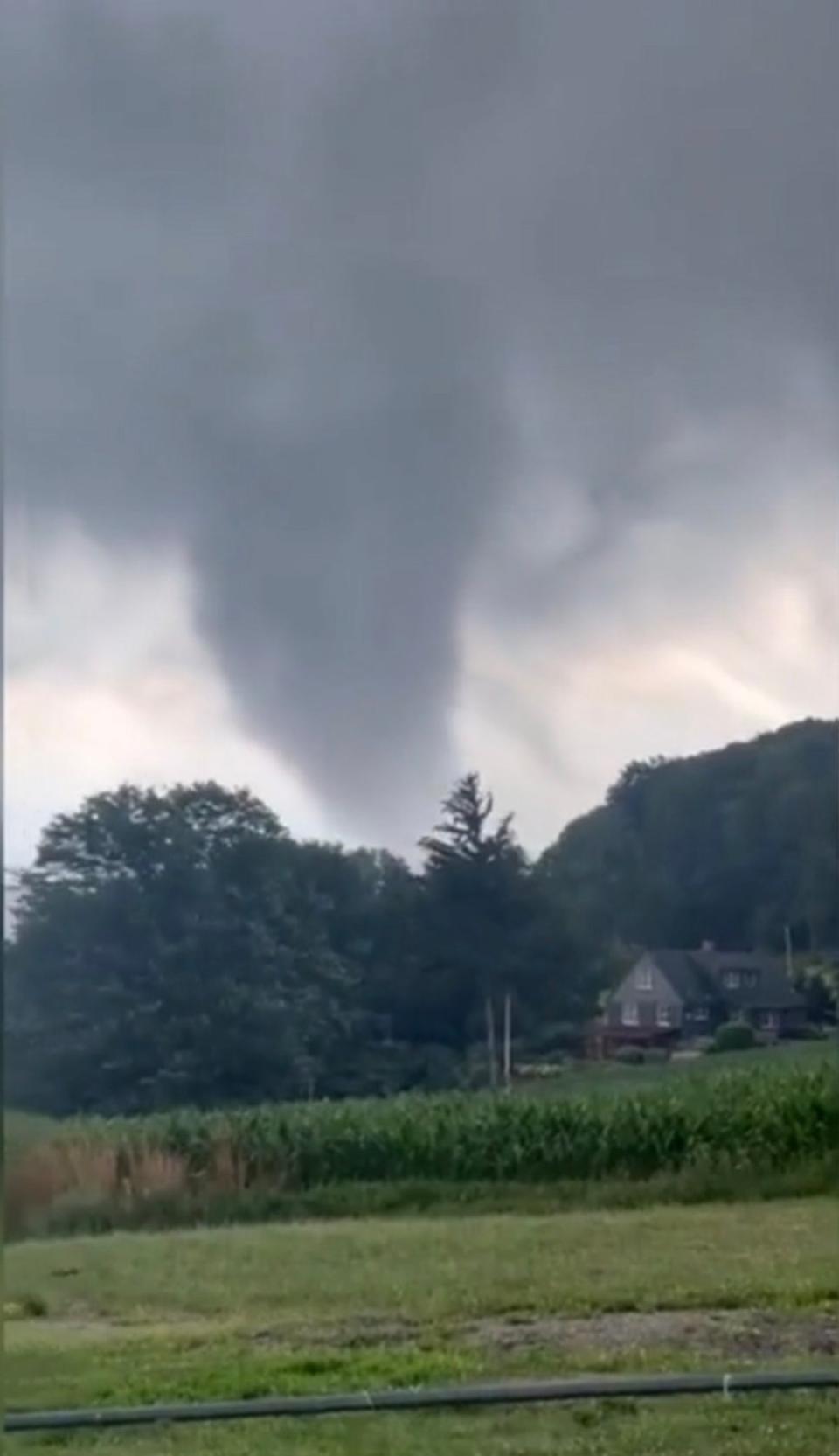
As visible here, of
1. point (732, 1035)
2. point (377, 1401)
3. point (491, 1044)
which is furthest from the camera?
point (732, 1035)

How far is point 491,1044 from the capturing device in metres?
2.23

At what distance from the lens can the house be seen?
A: 89.8 inches

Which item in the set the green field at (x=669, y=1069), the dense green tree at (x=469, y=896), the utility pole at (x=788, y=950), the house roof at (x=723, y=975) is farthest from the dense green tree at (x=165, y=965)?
the utility pole at (x=788, y=950)

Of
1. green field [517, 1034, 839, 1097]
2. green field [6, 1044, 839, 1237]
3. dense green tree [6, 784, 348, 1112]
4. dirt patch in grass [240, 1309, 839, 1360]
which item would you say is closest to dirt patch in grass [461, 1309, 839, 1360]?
dirt patch in grass [240, 1309, 839, 1360]

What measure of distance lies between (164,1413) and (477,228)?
1.41m

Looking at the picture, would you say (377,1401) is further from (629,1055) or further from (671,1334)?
(629,1055)

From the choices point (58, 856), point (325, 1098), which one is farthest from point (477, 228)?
point (325, 1098)

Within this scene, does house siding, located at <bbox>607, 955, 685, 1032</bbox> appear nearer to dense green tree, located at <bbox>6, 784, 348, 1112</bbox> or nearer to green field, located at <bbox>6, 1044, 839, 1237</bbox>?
green field, located at <bbox>6, 1044, 839, 1237</bbox>

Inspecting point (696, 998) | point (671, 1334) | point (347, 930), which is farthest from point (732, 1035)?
point (347, 930)

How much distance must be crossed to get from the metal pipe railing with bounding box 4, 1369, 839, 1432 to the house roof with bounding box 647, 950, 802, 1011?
44 cm

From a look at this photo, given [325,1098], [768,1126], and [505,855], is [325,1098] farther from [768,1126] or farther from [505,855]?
[768,1126]

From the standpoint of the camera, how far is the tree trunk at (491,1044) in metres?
2.23

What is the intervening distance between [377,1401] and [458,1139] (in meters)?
0.30

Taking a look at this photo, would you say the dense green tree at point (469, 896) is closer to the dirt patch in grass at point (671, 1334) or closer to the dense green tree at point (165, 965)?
the dense green tree at point (165, 965)
